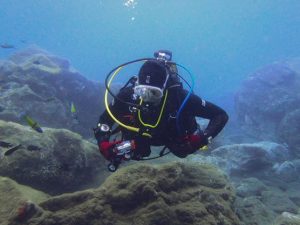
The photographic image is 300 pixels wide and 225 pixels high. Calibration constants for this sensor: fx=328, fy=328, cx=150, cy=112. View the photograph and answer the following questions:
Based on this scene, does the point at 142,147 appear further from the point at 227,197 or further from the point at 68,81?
the point at 68,81

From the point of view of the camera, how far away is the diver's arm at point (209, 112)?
525 centimetres

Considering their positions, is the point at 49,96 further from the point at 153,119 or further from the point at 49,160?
the point at 153,119

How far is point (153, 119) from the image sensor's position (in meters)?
4.79

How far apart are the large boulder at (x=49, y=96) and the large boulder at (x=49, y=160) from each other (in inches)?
141

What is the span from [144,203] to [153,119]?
119 cm

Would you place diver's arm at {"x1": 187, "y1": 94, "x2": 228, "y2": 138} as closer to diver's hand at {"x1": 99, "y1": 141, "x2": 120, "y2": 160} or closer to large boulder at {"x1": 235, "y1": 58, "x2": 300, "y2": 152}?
diver's hand at {"x1": 99, "y1": 141, "x2": 120, "y2": 160}

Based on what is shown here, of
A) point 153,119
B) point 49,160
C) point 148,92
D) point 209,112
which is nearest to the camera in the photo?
point 148,92

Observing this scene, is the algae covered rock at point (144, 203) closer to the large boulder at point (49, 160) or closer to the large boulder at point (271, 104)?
the large boulder at point (49, 160)

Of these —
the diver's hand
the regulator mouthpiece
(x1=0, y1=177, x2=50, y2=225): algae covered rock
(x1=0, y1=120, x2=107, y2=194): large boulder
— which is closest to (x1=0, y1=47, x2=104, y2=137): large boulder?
(x1=0, y1=120, x2=107, y2=194): large boulder

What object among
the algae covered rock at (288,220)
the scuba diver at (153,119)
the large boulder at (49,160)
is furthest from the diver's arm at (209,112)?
the large boulder at (49,160)

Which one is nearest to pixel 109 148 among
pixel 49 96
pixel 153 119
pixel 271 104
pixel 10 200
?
pixel 153 119

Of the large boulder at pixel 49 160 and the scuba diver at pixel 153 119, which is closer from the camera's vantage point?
the scuba diver at pixel 153 119

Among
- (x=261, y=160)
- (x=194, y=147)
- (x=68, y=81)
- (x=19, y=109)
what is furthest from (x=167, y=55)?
(x=68, y=81)

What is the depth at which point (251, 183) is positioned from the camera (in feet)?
27.5
